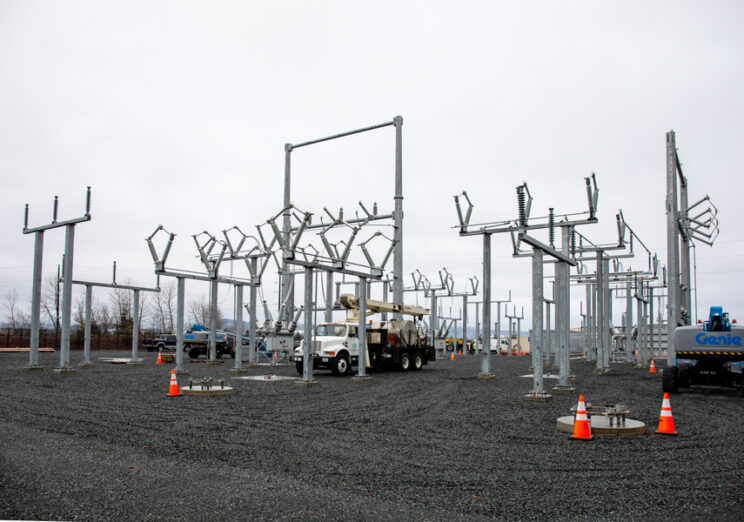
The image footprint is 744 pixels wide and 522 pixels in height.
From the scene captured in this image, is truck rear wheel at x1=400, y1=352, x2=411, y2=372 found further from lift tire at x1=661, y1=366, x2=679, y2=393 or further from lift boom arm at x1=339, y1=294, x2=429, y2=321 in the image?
lift tire at x1=661, y1=366, x2=679, y2=393

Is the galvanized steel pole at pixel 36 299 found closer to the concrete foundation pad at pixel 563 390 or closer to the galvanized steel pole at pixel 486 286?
the galvanized steel pole at pixel 486 286

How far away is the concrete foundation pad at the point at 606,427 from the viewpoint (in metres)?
9.83

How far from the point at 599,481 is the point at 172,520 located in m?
4.66

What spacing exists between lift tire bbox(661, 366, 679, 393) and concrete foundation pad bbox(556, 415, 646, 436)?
23.1ft

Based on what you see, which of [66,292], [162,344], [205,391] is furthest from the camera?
[162,344]

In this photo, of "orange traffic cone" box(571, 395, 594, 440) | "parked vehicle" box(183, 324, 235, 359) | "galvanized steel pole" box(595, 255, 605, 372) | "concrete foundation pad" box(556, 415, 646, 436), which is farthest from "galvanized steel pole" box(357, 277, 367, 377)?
"parked vehicle" box(183, 324, 235, 359)

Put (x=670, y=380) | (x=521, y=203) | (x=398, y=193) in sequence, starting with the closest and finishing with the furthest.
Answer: (x=521, y=203) < (x=670, y=380) < (x=398, y=193)

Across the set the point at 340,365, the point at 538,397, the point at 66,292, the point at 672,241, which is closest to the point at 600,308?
the point at 672,241

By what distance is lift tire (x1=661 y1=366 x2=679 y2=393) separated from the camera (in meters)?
16.8

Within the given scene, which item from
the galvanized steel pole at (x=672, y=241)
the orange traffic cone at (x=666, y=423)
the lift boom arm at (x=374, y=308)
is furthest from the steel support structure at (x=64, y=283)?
the galvanized steel pole at (x=672, y=241)

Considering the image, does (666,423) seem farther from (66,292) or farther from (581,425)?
(66,292)

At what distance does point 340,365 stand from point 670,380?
37.1ft

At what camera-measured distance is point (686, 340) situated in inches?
666

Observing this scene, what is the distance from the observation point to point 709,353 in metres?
16.6
